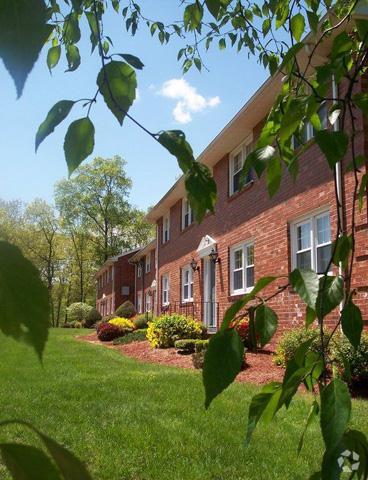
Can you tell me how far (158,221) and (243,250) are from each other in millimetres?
12393

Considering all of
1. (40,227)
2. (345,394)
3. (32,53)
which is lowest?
(345,394)

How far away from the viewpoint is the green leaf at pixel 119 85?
2.80ft

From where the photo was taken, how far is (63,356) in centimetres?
1377

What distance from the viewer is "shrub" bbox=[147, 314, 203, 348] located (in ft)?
52.7

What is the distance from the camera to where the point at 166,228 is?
26.0 metres

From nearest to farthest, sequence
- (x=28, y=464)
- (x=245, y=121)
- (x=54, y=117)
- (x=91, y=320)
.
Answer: (x=28, y=464) → (x=54, y=117) → (x=245, y=121) → (x=91, y=320)

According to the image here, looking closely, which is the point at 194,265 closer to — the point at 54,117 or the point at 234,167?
the point at 234,167

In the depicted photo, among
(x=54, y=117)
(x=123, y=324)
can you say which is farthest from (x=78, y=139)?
(x=123, y=324)

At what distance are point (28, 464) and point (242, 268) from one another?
602 inches

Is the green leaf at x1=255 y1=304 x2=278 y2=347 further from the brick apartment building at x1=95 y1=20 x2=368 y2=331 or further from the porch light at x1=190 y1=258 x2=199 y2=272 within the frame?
the porch light at x1=190 y1=258 x2=199 y2=272

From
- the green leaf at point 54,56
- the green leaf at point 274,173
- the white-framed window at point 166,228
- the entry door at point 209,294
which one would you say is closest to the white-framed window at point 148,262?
the white-framed window at point 166,228

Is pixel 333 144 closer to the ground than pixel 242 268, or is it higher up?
closer to the ground

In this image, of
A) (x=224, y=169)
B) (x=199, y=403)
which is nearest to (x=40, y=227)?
(x=224, y=169)

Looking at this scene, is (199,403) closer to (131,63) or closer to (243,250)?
(131,63)
